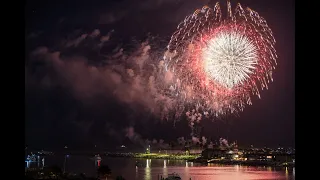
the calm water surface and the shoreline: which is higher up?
the calm water surface

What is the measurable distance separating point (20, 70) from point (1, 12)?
601mm

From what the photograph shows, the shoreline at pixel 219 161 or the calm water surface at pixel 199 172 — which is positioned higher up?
the calm water surface at pixel 199 172

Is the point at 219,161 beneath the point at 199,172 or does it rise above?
beneath

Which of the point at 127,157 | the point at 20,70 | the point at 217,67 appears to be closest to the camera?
the point at 20,70

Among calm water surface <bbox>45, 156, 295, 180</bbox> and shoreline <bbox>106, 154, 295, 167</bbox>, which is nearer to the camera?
calm water surface <bbox>45, 156, 295, 180</bbox>

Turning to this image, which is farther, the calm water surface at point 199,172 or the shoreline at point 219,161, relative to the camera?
the shoreline at point 219,161

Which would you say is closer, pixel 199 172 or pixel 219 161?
pixel 199 172
